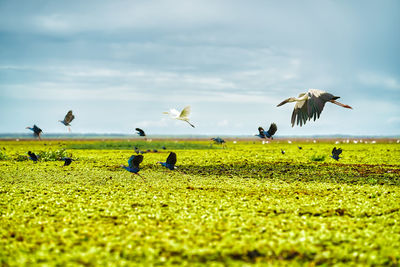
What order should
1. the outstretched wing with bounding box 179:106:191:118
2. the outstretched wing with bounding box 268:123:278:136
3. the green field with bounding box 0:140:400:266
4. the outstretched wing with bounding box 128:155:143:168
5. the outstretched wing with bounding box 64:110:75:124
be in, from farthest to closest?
the outstretched wing with bounding box 64:110:75:124 < the outstretched wing with bounding box 268:123:278:136 < the outstretched wing with bounding box 179:106:191:118 < the outstretched wing with bounding box 128:155:143:168 < the green field with bounding box 0:140:400:266

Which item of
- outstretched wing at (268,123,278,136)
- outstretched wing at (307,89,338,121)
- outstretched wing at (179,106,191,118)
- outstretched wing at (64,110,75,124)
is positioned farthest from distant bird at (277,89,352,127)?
outstretched wing at (64,110,75,124)

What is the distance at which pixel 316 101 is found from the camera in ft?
24.0

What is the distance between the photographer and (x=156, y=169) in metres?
13.2

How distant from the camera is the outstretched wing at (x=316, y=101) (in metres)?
7.25

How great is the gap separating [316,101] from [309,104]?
→ 155 mm

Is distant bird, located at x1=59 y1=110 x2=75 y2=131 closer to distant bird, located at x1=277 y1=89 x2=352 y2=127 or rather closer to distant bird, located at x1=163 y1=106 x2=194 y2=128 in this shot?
distant bird, located at x1=163 y1=106 x2=194 y2=128

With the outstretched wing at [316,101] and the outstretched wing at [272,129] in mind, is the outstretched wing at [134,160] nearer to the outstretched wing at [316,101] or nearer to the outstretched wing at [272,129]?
the outstretched wing at [316,101]

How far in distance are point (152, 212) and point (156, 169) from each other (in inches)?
280

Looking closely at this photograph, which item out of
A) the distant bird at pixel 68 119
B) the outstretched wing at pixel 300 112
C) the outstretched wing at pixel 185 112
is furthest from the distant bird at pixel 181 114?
the distant bird at pixel 68 119

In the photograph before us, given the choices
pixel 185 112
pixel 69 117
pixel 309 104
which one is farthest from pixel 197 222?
pixel 69 117

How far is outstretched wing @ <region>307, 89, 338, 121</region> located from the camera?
7246 millimetres

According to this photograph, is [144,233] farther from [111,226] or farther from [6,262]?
[6,262]

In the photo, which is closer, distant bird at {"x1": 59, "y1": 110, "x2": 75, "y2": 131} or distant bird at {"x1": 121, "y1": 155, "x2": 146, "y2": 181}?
distant bird at {"x1": 121, "y1": 155, "x2": 146, "y2": 181}

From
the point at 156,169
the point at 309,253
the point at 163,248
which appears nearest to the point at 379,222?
the point at 309,253
